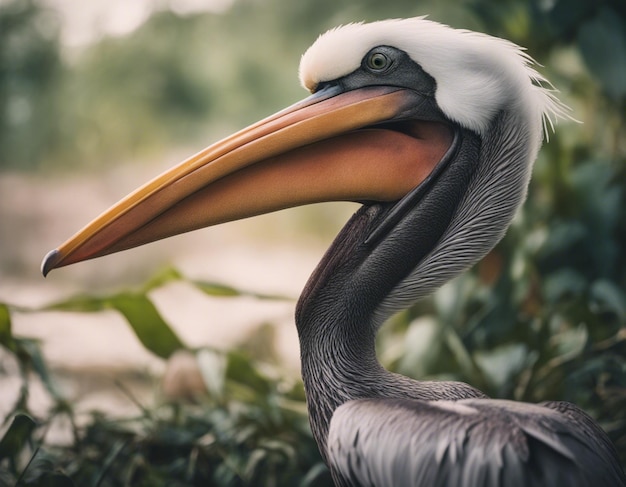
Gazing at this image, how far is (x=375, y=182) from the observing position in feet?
5.71

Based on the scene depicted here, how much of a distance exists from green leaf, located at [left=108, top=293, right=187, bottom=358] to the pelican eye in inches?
50.5

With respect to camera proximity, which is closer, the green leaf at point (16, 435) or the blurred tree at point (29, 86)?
the green leaf at point (16, 435)

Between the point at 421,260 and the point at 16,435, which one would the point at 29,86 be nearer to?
the point at 16,435

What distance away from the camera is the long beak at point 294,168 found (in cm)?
169

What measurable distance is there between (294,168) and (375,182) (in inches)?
7.3

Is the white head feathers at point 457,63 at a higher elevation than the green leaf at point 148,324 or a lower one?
higher

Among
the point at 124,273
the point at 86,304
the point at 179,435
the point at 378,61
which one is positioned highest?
the point at 378,61

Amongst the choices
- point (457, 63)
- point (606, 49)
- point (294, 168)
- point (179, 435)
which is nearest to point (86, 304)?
point (179, 435)

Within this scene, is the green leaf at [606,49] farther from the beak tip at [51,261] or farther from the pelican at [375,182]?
the beak tip at [51,261]

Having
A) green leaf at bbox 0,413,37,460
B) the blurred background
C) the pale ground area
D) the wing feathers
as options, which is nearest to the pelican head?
the wing feathers

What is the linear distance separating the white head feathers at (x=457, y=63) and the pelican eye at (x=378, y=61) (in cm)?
2

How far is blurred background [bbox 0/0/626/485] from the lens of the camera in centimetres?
255

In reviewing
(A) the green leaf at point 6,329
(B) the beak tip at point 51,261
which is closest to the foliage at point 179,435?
(A) the green leaf at point 6,329

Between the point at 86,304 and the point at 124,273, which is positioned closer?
the point at 86,304
